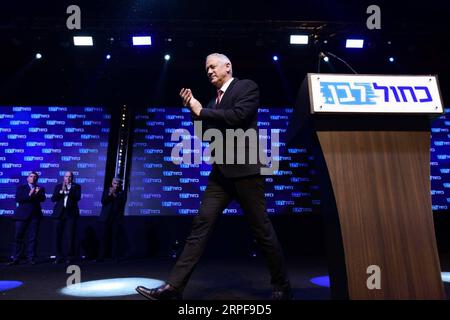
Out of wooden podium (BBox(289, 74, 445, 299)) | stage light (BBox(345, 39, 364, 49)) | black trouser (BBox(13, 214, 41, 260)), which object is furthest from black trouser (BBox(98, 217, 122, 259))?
stage light (BBox(345, 39, 364, 49))

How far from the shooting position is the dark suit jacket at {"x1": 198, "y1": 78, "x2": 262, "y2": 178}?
196cm

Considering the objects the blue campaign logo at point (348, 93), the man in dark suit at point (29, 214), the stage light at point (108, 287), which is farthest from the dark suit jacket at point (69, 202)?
the blue campaign logo at point (348, 93)

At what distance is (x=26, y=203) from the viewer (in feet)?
17.8

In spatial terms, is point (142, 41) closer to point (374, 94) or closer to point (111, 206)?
point (111, 206)

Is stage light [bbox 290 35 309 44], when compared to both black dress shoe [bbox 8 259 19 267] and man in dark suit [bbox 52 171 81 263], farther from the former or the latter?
black dress shoe [bbox 8 259 19 267]

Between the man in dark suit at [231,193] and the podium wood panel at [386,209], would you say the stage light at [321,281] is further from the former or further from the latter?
the podium wood panel at [386,209]

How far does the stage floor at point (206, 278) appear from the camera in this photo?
2.58 meters

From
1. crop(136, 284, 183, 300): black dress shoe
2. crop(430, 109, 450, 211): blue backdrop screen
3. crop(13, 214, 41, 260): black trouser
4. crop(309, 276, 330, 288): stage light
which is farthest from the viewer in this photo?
crop(430, 109, 450, 211): blue backdrop screen

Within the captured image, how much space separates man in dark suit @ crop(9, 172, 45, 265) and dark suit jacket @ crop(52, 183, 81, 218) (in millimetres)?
254

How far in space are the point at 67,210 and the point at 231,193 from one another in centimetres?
442

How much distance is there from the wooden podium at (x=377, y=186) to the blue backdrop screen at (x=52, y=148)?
5525 millimetres

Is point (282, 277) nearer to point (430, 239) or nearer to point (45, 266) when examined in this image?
point (430, 239)

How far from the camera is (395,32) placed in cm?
603

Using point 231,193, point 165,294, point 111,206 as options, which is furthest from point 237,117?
point 111,206
